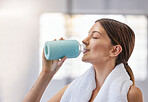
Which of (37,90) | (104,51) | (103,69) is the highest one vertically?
(104,51)

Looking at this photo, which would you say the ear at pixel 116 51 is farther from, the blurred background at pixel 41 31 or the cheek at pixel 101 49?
the blurred background at pixel 41 31

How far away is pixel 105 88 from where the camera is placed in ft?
3.70

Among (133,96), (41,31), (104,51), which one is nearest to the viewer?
(133,96)

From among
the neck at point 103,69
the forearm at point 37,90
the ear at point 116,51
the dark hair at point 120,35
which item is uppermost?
the dark hair at point 120,35

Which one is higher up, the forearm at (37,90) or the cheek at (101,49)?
the cheek at (101,49)

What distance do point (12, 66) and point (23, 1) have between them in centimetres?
80

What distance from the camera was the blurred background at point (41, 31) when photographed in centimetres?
279

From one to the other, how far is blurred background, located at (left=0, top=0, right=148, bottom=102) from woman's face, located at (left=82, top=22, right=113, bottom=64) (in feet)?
5.54

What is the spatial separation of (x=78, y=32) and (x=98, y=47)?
69.0 inches

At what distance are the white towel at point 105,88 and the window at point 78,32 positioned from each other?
154 centimetres

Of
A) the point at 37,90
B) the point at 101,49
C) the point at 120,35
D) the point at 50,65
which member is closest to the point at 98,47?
the point at 101,49

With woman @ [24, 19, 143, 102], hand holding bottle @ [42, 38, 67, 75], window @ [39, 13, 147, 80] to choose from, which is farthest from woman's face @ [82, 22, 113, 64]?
window @ [39, 13, 147, 80]

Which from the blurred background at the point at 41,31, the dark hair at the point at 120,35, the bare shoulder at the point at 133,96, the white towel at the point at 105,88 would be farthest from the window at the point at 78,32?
the bare shoulder at the point at 133,96

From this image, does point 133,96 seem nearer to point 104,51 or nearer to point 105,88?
point 105,88
